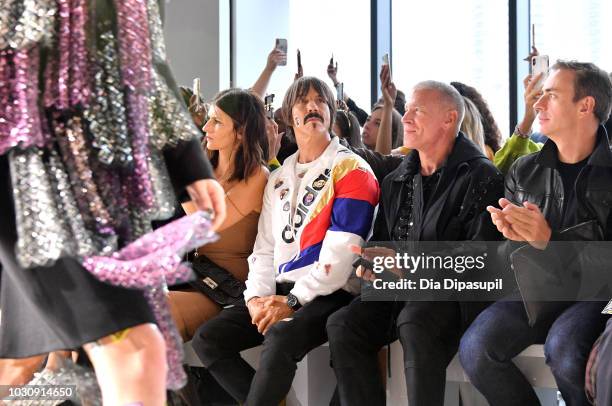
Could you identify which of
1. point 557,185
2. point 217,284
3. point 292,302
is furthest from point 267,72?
point 557,185

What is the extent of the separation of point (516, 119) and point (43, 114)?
4.81 m

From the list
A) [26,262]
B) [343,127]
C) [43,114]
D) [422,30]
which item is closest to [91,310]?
[26,262]

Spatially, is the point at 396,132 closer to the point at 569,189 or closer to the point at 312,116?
the point at 312,116

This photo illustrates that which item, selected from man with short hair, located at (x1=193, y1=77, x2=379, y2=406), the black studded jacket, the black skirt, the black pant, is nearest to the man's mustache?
man with short hair, located at (x1=193, y1=77, x2=379, y2=406)

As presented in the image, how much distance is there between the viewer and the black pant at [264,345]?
10.3 feet

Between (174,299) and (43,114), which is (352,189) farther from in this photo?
(43,114)

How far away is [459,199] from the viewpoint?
129 inches

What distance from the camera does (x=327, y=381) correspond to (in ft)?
11.2

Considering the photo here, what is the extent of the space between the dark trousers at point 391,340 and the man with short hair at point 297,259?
0.15 meters

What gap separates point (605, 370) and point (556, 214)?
0.67m

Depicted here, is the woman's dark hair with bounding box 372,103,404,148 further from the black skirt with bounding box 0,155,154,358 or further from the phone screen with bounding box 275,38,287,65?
the black skirt with bounding box 0,155,154,358

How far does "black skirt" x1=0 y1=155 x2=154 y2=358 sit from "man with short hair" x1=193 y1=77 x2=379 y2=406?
1.50 meters

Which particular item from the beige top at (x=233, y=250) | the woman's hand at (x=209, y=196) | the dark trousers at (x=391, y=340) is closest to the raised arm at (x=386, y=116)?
the beige top at (x=233, y=250)

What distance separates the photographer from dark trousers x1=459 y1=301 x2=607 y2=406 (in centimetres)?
271
